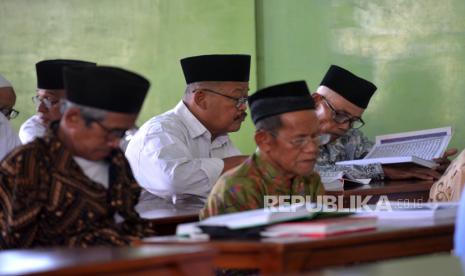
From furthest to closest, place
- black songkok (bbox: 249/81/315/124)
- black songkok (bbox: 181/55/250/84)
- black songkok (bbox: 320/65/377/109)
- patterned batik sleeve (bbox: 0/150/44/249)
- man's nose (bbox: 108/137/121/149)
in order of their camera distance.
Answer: black songkok (bbox: 320/65/377/109) → black songkok (bbox: 181/55/250/84) → black songkok (bbox: 249/81/315/124) → man's nose (bbox: 108/137/121/149) → patterned batik sleeve (bbox: 0/150/44/249)

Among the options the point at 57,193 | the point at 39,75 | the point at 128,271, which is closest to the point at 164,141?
the point at 39,75

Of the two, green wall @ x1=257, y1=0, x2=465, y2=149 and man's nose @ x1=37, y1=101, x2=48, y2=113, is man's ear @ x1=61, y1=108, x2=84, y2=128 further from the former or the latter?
green wall @ x1=257, y1=0, x2=465, y2=149

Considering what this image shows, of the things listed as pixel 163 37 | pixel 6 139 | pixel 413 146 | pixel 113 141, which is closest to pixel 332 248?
pixel 113 141

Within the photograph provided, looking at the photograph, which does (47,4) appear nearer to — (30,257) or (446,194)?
(446,194)

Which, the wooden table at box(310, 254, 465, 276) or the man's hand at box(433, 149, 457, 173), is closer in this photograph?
the wooden table at box(310, 254, 465, 276)

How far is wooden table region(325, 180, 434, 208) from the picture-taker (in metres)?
5.30

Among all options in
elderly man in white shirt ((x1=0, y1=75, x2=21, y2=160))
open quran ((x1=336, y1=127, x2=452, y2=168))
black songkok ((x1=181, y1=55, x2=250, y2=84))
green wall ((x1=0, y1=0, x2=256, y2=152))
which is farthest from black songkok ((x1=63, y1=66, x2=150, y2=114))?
green wall ((x1=0, y1=0, x2=256, y2=152))

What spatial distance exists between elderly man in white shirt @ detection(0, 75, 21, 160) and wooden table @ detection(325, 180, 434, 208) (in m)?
1.97

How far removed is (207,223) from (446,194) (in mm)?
1739

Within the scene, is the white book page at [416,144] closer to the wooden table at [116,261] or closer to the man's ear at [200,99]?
the man's ear at [200,99]

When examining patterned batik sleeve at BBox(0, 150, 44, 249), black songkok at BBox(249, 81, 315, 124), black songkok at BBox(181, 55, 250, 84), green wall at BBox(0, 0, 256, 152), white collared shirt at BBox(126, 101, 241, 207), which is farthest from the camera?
green wall at BBox(0, 0, 256, 152)

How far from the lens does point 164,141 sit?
5.40m

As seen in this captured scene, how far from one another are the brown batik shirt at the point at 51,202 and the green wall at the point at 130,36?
412 cm

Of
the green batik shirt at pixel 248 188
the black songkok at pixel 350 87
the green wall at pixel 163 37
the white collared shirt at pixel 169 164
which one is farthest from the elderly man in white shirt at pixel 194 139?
the green wall at pixel 163 37
